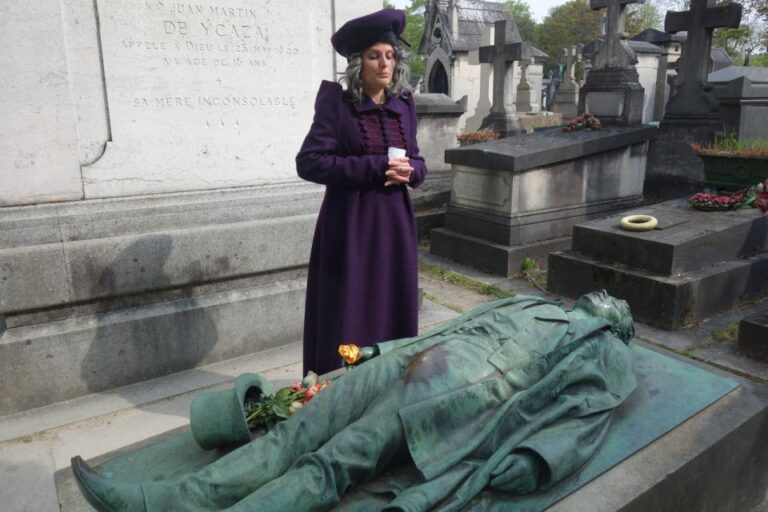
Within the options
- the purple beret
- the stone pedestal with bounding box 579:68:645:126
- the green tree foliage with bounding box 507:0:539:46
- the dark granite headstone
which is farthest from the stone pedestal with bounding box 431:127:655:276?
the green tree foliage with bounding box 507:0:539:46

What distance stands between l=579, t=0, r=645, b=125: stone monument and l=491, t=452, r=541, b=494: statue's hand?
7.24 metres

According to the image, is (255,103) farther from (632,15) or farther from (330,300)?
Result: (632,15)

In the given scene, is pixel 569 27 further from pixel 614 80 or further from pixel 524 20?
pixel 614 80

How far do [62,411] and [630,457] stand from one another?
10.2ft

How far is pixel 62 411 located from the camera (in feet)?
11.6

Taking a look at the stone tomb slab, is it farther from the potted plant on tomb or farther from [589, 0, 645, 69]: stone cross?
[589, 0, 645, 69]: stone cross

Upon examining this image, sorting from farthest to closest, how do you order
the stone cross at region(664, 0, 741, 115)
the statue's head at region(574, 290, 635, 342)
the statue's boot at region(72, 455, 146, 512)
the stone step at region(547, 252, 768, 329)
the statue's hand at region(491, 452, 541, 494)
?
1. the stone cross at region(664, 0, 741, 115)
2. the stone step at region(547, 252, 768, 329)
3. the statue's head at region(574, 290, 635, 342)
4. the statue's hand at region(491, 452, 541, 494)
5. the statue's boot at region(72, 455, 146, 512)

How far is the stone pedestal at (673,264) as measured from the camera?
467 centimetres

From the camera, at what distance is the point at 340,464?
74.1 inches

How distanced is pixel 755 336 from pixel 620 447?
256 centimetres

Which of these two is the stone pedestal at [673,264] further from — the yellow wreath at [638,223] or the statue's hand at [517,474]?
the statue's hand at [517,474]

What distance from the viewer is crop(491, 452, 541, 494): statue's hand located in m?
1.91

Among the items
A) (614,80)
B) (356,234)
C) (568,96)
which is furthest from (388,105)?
(568,96)

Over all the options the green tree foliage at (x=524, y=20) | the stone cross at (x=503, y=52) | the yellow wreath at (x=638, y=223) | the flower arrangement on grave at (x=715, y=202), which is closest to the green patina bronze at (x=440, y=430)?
the yellow wreath at (x=638, y=223)
